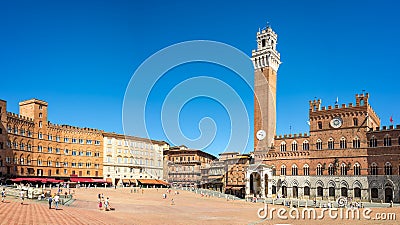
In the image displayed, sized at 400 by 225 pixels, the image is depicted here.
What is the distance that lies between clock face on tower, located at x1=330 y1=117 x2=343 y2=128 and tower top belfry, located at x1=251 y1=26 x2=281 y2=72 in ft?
71.4

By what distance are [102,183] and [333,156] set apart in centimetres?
4870

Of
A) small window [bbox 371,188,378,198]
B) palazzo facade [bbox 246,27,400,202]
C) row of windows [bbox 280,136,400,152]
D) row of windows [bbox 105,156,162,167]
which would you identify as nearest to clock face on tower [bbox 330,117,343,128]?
palazzo facade [bbox 246,27,400,202]

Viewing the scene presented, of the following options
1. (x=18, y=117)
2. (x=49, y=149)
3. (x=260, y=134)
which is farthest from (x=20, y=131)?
(x=260, y=134)

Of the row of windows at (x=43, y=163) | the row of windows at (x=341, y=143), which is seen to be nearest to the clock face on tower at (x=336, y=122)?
the row of windows at (x=341, y=143)

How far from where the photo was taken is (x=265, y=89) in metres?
85.0

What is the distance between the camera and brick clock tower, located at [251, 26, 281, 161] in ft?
272

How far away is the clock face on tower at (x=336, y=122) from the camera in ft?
229

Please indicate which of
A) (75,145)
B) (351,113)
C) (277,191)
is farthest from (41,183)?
(351,113)

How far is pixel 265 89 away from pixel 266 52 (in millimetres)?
8742

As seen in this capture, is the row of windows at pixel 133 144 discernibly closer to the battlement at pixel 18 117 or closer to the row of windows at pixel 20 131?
the row of windows at pixel 20 131

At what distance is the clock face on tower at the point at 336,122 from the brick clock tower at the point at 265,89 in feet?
46.5

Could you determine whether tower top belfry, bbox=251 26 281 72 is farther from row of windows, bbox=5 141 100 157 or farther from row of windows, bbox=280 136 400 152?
row of windows, bbox=5 141 100 157

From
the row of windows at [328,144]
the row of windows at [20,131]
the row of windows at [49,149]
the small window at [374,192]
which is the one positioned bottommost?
the small window at [374,192]

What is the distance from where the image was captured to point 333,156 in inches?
2753
